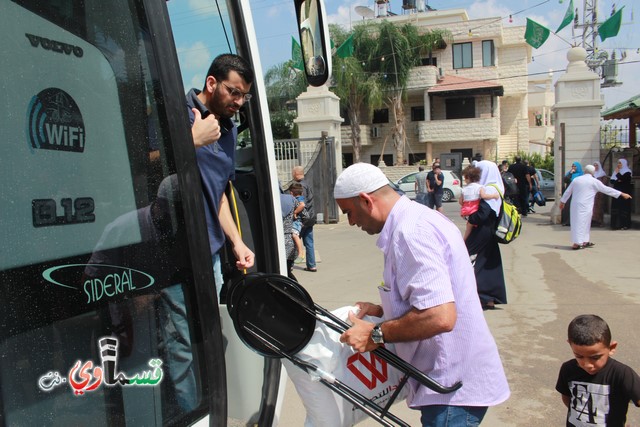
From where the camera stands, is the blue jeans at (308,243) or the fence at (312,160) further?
the fence at (312,160)

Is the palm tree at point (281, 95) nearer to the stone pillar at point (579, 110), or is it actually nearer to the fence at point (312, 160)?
the fence at point (312, 160)

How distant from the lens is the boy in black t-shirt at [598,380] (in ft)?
8.80

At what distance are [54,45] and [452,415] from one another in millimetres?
1905

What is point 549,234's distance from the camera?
541 inches

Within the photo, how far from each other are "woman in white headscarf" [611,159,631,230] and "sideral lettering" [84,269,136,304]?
14.1 m

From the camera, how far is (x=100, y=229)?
1.71 meters

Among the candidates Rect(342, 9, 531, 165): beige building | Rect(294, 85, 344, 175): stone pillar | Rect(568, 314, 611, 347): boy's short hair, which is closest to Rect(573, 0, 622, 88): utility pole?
Rect(342, 9, 531, 165): beige building

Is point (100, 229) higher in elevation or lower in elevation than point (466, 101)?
lower

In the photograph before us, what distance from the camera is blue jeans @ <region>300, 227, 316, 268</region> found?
9344 mm

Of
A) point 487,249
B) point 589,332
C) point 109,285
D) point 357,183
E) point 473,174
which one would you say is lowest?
point 487,249

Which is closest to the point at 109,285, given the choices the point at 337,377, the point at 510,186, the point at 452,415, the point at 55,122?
the point at 55,122

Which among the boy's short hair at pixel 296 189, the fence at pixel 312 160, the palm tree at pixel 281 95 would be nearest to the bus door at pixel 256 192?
the boy's short hair at pixel 296 189

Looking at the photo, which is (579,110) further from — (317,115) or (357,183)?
(357,183)

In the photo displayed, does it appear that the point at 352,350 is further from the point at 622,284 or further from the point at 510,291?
the point at 622,284
